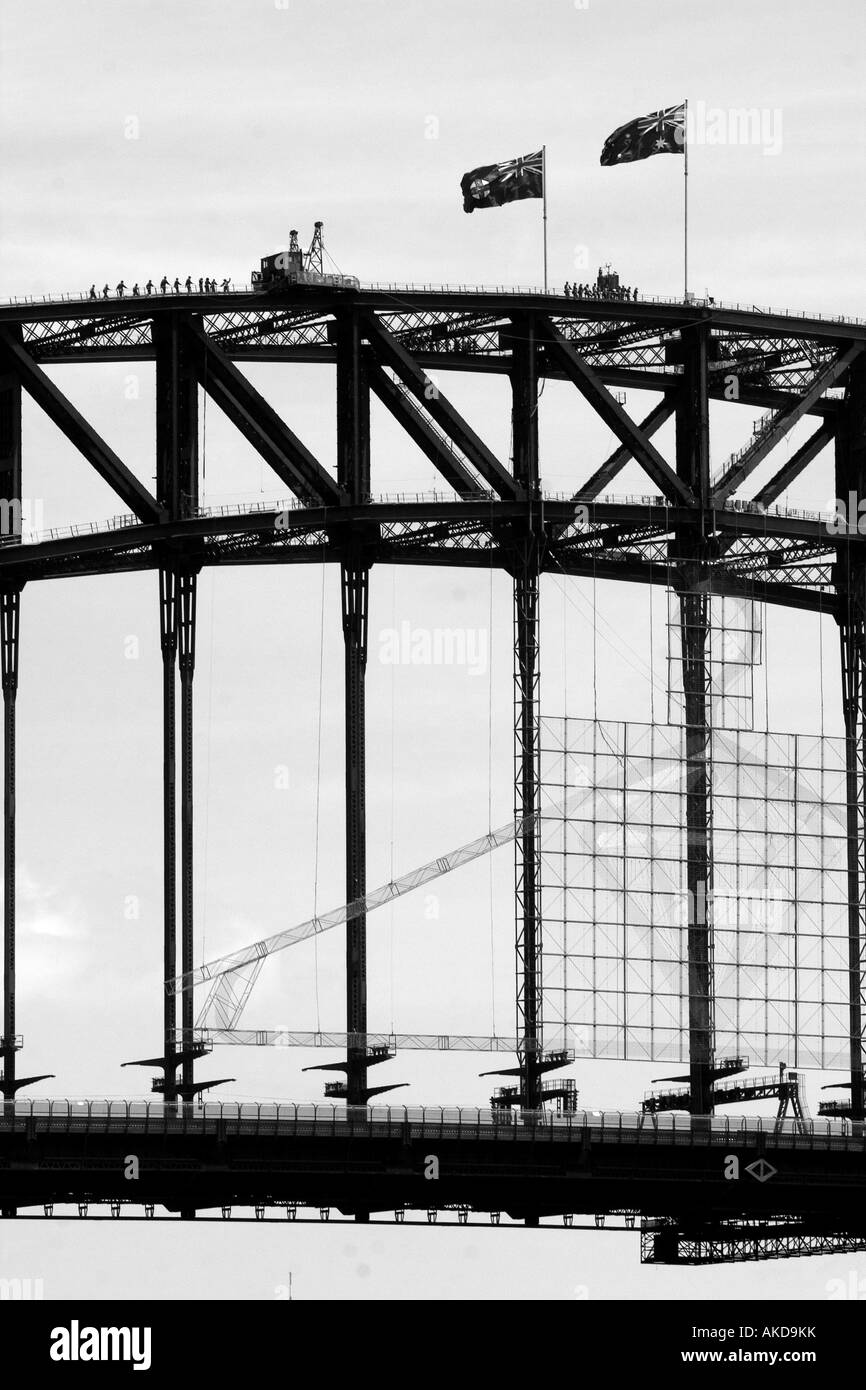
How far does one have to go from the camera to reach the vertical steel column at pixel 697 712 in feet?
517

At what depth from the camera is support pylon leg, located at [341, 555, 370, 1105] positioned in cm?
15225

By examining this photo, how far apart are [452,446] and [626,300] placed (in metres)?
9.05

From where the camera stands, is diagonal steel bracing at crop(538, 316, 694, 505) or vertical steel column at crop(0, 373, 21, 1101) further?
diagonal steel bracing at crop(538, 316, 694, 505)

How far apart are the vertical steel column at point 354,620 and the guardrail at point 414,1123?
9665 mm

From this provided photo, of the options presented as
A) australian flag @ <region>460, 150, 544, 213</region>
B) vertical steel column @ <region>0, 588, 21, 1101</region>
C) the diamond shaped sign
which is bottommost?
the diamond shaped sign

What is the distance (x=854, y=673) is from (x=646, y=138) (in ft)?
78.7

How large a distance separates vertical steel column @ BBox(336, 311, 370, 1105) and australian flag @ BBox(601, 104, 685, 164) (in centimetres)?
1357

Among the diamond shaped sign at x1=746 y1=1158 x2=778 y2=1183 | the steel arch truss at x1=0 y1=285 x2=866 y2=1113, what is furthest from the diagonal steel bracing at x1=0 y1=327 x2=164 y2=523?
the diamond shaped sign at x1=746 y1=1158 x2=778 y2=1183

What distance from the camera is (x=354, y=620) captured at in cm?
15525

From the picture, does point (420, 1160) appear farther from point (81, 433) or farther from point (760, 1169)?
point (81, 433)

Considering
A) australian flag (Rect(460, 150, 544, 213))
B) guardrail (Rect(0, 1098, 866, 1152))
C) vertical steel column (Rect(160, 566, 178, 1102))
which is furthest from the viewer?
australian flag (Rect(460, 150, 544, 213))

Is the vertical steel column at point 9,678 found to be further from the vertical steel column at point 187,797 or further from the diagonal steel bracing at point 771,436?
the diagonal steel bracing at point 771,436

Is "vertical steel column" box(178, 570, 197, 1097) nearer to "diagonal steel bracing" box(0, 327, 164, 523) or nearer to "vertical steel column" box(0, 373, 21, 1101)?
"diagonal steel bracing" box(0, 327, 164, 523)
